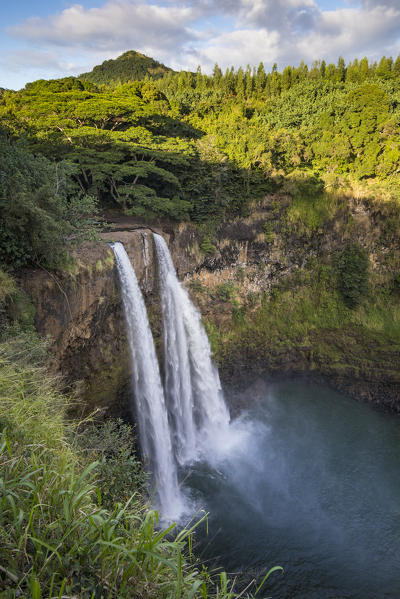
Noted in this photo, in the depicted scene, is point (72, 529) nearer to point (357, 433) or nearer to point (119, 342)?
point (119, 342)

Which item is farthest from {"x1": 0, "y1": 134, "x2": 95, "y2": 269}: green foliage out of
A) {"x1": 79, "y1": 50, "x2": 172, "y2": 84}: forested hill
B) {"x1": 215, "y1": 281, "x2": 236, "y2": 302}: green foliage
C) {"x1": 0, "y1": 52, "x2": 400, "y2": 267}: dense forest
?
{"x1": 79, "y1": 50, "x2": 172, "y2": 84}: forested hill

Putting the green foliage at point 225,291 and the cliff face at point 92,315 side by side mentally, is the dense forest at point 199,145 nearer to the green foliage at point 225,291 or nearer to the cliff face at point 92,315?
the cliff face at point 92,315

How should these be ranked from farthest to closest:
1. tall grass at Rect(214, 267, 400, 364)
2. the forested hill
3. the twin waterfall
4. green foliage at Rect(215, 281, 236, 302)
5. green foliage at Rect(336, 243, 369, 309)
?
the forested hill < green foliage at Rect(336, 243, 369, 309) < green foliage at Rect(215, 281, 236, 302) < tall grass at Rect(214, 267, 400, 364) < the twin waterfall

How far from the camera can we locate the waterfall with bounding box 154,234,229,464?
11.9 metres

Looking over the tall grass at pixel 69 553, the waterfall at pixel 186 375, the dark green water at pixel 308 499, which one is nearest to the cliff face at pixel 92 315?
the waterfall at pixel 186 375

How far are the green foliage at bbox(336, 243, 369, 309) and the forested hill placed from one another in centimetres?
3560

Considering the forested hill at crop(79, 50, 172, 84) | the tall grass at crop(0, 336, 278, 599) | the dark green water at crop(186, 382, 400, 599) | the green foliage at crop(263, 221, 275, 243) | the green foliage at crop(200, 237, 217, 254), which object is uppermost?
the forested hill at crop(79, 50, 172, 84)

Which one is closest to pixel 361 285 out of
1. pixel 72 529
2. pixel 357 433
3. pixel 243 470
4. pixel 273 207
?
pixel 273 207

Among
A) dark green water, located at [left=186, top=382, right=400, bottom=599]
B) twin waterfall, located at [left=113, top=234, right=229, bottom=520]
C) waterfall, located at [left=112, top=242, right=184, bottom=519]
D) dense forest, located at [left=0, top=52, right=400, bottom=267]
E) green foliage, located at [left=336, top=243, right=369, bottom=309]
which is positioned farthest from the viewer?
green foliage, located at [left=336, top=243, right=369, bottom=309]

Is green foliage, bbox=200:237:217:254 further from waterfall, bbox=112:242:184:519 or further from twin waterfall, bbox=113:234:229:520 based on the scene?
waterfall, bbox=112:242:184:519

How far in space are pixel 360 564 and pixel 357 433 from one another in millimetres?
5435

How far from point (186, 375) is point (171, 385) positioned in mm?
795

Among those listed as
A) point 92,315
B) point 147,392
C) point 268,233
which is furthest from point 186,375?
point 268,233

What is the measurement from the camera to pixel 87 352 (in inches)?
376
